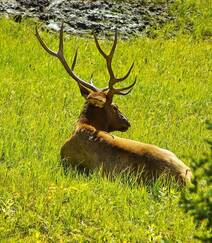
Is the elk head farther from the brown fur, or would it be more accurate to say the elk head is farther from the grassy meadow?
the grassy meadow

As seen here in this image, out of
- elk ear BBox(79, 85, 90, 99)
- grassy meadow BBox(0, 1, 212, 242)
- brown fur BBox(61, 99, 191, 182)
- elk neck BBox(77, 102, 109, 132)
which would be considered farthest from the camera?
elk ear BBox(79, 85, 90, 99)

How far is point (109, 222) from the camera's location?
6.13 metres

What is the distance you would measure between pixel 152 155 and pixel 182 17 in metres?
14.7

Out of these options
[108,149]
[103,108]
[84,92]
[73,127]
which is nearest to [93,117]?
[103,108]

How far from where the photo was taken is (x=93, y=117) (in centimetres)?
938

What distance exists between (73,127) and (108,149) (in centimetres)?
192

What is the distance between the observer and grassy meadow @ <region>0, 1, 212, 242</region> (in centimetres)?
605

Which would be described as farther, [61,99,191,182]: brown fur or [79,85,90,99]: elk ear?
[79,85,90,99]: elk ear

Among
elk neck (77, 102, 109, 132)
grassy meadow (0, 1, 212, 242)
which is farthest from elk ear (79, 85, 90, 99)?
grassy meadow (0, 1, 212, 242)

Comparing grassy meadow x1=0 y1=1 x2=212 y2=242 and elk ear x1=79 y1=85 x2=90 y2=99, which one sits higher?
elk ear x1=79 y1=85 x2=90 y2=99

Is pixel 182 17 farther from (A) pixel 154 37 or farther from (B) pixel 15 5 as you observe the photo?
(B) pixel 15 5

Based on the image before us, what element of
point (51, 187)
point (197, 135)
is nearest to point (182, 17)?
point (197, 135)

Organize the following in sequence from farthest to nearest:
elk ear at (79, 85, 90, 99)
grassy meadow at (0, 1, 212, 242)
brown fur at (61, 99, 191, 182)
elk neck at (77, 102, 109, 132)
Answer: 1. elk ear at (79, 85, 90, 99)
2. elk neck at (77, 102, 109, 132)
3. brown fur at (61, 99, 191, 182)
4. grassy meadow at (0, 1, 212, 242)

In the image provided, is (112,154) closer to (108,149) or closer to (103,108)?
(108,149)
